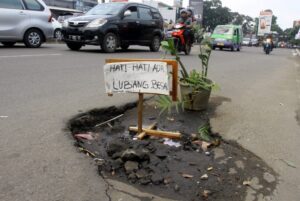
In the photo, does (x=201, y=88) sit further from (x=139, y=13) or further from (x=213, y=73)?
(x=139, y=13)

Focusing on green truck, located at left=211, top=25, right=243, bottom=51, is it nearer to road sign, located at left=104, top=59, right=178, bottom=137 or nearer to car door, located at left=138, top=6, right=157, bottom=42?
car door, located at left=138, top=6, right=157, bottom=42

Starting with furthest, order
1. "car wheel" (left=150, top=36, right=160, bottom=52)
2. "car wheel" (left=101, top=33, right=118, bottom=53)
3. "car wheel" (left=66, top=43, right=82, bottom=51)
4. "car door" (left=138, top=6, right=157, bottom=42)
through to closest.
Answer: "car wheel" (left=150, top=36, right=160, bottom=52) → "car door" (left=138, top=6, right=157, bottom=42) → "car wheel" (left=66, top=43, right=82, bottom=51) → "car wheel" (left=101, top=33, right=118, bottom=53)

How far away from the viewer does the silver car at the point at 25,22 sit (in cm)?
1125

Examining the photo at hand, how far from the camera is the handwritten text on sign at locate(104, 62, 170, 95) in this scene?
3611 millimetres

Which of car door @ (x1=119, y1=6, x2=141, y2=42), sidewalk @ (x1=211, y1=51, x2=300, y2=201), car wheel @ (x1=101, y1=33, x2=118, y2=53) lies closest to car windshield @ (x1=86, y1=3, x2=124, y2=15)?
car door @ (x1=119, y1=6, x2=141, y2=42)

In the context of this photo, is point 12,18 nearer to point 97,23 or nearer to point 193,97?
point 97,23

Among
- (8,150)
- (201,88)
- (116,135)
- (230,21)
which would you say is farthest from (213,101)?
(230,21)

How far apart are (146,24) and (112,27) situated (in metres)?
2.08

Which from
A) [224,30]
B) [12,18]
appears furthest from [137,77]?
[224,30]

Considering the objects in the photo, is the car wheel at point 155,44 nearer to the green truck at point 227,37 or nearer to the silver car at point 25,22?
the silver car at point 25,22

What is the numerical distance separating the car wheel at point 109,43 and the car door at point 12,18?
99.9 inches

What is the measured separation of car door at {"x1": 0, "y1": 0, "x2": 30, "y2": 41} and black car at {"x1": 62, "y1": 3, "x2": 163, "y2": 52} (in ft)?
4.35

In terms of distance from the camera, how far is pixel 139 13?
13.3 m

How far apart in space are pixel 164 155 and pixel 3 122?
1.76 metres
